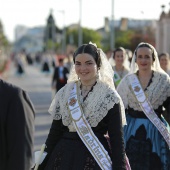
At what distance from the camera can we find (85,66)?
403cm

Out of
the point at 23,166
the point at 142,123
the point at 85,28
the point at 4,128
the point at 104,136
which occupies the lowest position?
the point at 85,28

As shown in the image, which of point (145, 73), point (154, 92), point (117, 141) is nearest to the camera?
point (117, 141)

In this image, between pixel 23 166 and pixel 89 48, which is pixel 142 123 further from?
pixel 23 166

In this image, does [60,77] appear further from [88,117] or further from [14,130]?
[14,130]

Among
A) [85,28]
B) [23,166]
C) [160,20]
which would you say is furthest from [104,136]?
→ [85,28]

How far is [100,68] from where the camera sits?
13.9ft

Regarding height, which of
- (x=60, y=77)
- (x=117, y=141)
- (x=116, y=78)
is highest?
(x=117, y=141)

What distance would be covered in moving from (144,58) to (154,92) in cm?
37

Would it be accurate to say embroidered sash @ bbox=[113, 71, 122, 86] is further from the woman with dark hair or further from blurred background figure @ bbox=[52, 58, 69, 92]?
blurred background figure @ bbox=[52, 58, 69, 92]

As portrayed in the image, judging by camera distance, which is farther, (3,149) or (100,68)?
(100,68)

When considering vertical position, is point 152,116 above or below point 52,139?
below

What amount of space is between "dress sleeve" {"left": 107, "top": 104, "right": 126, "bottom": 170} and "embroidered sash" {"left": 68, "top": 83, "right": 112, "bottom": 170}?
106 mm

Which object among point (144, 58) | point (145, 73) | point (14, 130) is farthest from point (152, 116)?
point (14, 130)

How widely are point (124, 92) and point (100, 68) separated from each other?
1584mm
